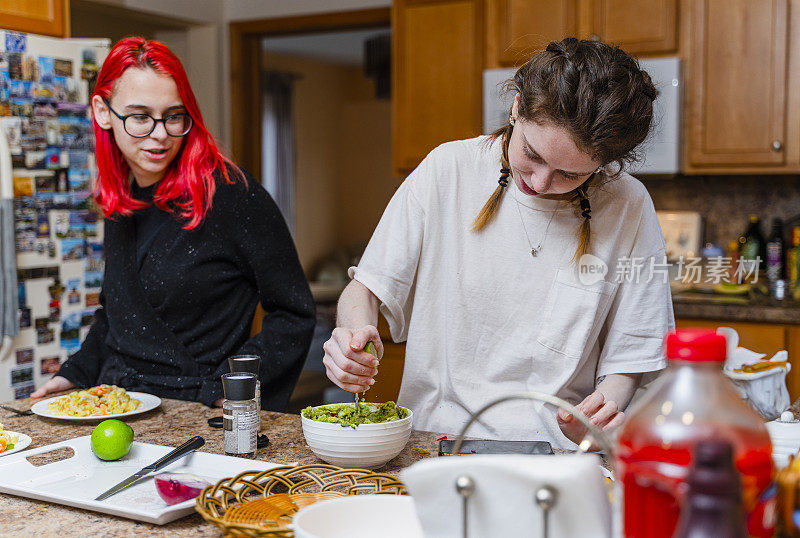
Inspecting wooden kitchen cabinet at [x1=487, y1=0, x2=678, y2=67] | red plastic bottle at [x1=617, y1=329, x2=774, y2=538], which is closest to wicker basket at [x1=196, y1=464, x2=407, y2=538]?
red plastic bottle at [x1=617, y1=329, x2=774, y2=538]

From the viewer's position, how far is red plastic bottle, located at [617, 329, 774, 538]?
2.23 feet

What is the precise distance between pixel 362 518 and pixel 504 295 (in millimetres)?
823

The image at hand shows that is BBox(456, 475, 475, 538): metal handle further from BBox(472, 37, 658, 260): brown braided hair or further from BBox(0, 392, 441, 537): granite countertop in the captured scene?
BBox(472, 37, 658, 260): brown braided hair

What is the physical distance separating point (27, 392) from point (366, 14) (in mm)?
2770

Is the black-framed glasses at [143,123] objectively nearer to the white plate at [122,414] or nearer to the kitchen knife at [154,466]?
the white plate at [122,414]

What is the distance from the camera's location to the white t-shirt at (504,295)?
1638 mm

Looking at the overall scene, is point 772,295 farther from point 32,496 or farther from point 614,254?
point 32,496

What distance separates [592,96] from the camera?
1.33 metres

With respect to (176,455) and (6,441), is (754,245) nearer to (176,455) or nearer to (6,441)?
(176,455)

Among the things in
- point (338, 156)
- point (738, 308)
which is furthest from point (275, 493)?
point (338, 156)

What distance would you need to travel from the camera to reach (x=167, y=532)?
1058mm

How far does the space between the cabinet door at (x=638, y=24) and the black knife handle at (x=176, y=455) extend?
2.76 m

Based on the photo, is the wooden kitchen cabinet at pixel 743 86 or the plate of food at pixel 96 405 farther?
the wooden kitchen cabinet at pixel 743 86

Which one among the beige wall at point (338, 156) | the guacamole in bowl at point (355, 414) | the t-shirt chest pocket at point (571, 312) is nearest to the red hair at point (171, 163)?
the guacamole in bowl at point (355, 414)
